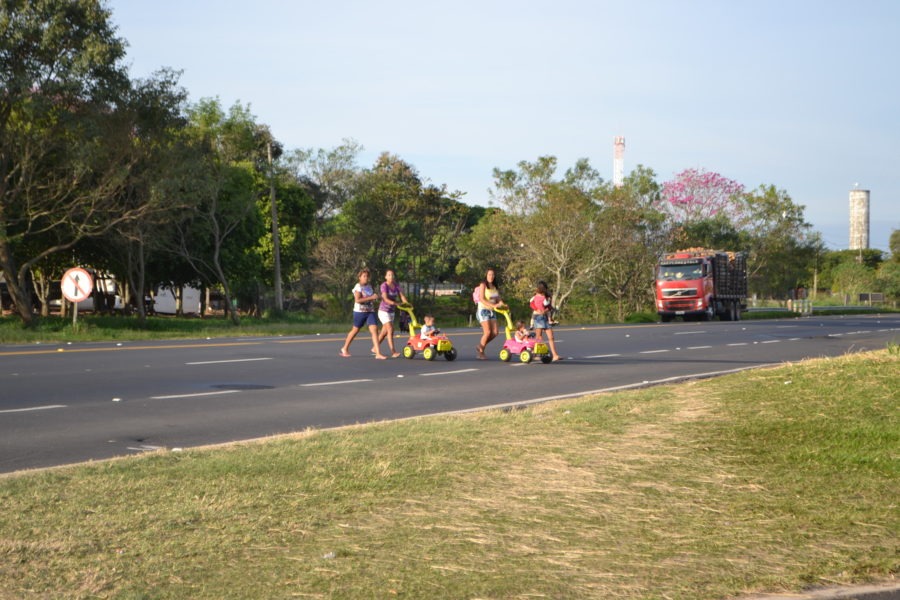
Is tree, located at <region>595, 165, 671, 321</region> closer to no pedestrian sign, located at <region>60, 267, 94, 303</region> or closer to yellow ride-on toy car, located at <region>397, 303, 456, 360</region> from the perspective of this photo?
no pedestrian sign, located at <region>60, 267, 94, 303</region>

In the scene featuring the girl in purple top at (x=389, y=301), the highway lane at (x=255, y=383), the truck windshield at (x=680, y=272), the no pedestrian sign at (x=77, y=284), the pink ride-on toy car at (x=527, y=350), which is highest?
the truck windshield at (x=680, y=272)

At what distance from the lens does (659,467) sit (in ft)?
25.8

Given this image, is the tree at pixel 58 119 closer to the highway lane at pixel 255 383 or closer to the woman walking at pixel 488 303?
the highway lane at pixel 255 383

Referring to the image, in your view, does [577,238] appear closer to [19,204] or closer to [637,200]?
[637,200]

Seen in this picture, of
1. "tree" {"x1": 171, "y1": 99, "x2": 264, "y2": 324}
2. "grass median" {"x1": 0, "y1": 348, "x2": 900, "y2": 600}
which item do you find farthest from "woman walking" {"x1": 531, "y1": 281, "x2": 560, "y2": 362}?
"tree" {"x1": 171, "y1": 99, "x2": 264, "y2": 324}

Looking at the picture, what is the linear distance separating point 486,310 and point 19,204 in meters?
18.5

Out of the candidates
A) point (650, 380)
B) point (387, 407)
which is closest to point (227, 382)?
point (387, 407)

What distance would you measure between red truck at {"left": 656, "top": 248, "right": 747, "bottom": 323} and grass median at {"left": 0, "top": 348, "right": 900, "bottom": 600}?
39.8 m

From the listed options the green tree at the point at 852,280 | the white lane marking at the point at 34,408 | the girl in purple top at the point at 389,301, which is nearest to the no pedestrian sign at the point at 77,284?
the girl in purple top at the point at 389,301

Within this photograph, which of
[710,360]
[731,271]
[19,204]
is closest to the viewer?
[710,360]

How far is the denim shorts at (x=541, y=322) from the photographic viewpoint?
20.2 meters

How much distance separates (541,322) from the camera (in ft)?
66.6

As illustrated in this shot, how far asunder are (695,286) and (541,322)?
3036 cm

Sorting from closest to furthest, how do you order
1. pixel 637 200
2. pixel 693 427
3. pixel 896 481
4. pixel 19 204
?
pixel 896 481, pixel 693 427, pixel 19 204, pixel 637 200
